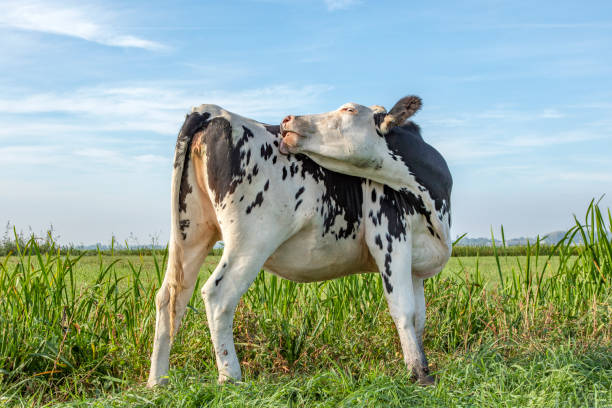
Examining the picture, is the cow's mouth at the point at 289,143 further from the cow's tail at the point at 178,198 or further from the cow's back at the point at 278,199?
the cow's tail at the point at 178,198

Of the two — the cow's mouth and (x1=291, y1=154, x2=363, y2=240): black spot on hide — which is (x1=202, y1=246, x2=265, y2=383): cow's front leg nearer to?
(x1=291, y1=154, x2=363, y2=240): black spot on hide

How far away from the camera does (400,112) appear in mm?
3910

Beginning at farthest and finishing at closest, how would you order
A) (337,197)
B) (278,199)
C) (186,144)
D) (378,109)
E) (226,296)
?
(378,109), (337,197), (186,144), (278,199), (226,296)

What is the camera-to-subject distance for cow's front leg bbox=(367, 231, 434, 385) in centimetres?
379

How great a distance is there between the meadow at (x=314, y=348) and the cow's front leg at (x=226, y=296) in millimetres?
159

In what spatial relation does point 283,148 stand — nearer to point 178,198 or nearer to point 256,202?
point 256,202

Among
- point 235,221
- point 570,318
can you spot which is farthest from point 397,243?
point 570,318

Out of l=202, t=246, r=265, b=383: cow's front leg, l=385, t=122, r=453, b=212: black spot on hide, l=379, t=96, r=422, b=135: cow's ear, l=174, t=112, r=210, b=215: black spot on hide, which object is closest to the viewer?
l=202, t=246, r=265, b=383: cow's front leg

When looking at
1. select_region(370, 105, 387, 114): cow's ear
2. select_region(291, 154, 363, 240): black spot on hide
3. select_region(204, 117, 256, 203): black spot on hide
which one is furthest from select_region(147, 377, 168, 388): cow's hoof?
select_region(370, 105, 387, 114): cow's ear

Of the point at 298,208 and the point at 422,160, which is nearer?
the point at 298,208

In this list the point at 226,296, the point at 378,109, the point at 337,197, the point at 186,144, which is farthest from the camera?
the point at 378,109

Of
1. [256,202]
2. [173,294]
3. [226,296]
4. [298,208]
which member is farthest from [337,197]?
[173,294]

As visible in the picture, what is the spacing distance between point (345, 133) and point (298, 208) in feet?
2.02

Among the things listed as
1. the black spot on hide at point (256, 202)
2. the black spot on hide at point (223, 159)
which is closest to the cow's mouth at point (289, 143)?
the black spot on hide at point (223, 159)
